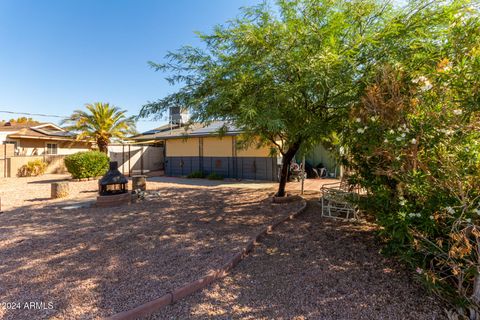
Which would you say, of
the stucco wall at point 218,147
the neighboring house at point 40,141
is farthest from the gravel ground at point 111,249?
the neighboring house at point 40,141

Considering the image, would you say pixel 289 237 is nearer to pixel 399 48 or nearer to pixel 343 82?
pixel 343 82

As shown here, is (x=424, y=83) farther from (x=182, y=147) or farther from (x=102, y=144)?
(x=102, y=144)

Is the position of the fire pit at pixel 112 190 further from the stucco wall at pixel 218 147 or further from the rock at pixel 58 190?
the stucco wall at pixel 218 147

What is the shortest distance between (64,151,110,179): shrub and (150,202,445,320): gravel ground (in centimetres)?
1269

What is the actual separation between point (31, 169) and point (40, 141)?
5.03 metres

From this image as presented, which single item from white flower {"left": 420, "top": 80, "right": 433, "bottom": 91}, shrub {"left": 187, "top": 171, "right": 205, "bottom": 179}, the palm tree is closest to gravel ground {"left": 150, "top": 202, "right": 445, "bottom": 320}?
white flower {"left": 420, "top": 80, "right": 433, "bottom": 91}

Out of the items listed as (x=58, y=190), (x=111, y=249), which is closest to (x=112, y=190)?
(x=58, y=190)

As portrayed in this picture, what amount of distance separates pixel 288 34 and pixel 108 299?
16.3 feet

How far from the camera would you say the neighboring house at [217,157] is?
12.7m

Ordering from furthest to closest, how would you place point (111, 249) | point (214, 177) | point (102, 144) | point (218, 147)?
point (102, 144)
point (218, 147)
point (214, 177)
point (111, 249)

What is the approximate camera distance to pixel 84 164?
13.0 meters

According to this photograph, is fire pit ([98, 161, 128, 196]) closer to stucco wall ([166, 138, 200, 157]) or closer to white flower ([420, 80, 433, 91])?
stucco wall ([166, 138, 200, 157])

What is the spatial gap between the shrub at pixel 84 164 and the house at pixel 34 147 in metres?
5.67

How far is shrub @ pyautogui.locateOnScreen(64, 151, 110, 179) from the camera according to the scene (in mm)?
12859
